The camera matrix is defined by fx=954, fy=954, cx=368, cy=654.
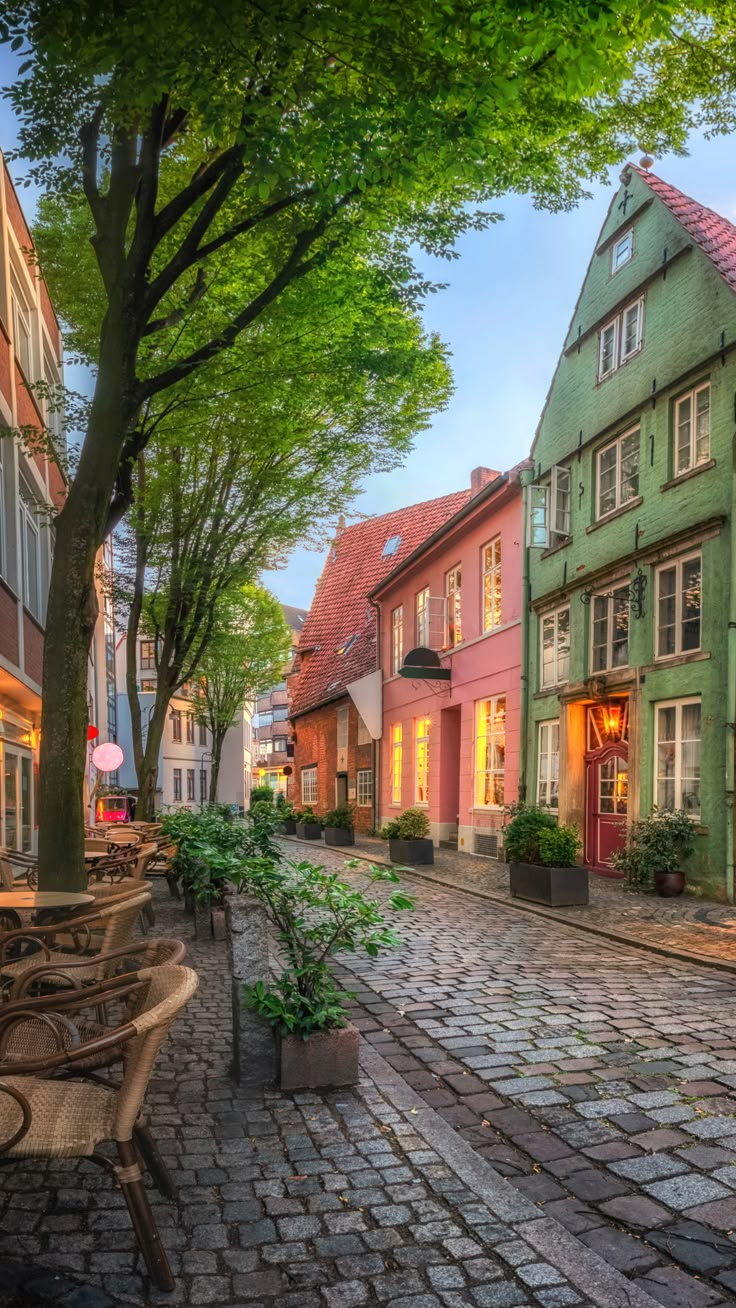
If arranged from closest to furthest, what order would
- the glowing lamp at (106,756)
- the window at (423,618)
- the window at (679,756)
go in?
the window at (679,756), the window at (423,618), the glowing lamp at (106,756)

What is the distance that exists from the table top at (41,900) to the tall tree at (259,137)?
91 cm

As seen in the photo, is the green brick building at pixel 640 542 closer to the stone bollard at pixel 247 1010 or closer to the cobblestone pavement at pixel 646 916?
the cobblestone pavement at pixel 646 916

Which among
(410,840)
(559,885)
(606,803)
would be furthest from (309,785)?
(559,885)

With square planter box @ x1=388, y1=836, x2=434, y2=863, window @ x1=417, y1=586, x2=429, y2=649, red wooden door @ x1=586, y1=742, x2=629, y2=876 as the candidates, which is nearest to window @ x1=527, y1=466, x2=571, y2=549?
red wooden door @ x1=586, y1=742, x2=629, y2=876

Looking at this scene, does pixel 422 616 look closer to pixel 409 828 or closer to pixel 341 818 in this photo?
pixel 341 818

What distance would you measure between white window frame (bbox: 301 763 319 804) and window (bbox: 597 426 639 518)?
842 inches

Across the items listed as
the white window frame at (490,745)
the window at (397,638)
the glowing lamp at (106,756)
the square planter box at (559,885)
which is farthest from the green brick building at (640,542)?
the glowing lamp at (106,756)

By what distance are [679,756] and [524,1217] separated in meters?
10.7

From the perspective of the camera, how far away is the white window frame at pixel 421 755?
24156 millimetres

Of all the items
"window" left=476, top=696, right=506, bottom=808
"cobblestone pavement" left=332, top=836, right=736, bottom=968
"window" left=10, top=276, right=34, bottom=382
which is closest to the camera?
"cobblestone pavement" left=332, top=836, right=736, bottom=968

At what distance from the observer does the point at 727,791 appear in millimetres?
12023

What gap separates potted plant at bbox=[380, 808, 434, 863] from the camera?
1766 centimetres

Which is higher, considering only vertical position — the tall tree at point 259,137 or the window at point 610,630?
the tall tree at point 259,137

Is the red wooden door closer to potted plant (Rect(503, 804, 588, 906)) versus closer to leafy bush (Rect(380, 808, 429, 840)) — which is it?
potted plant (Rect(503, 804, 588, 906))
